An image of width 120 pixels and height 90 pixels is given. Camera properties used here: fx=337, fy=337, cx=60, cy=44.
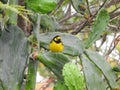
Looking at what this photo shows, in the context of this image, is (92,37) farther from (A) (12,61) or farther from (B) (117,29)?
(B) (117,29)

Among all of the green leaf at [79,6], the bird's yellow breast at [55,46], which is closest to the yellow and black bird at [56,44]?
the bird's yellow breast at [55,46]

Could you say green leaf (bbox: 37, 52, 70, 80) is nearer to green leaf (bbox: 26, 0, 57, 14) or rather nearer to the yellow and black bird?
the yellow and black bird

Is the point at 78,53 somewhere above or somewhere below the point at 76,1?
below

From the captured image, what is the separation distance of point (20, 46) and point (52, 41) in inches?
2.8

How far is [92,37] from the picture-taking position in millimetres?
810

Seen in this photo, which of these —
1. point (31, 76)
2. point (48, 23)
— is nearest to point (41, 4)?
point (48, 23)

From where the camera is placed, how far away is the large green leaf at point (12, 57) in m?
0.69

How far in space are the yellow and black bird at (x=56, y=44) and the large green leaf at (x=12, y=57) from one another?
6 cm

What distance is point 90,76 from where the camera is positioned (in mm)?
748

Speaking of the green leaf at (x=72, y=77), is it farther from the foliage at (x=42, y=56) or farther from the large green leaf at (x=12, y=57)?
the large green leaf at (x=12, y=57)

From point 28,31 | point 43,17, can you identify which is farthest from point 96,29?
point 28,31

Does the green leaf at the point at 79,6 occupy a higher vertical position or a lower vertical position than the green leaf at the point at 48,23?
higher

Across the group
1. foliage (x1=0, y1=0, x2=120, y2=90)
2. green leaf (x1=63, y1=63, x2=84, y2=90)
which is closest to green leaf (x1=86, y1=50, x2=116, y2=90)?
foliage (x1=0, y1=0, x2=120, y2=90)

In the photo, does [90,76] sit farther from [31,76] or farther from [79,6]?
[79,6]
